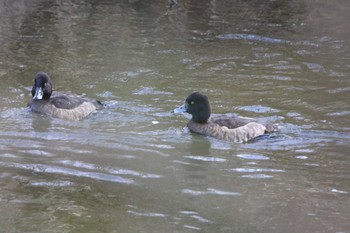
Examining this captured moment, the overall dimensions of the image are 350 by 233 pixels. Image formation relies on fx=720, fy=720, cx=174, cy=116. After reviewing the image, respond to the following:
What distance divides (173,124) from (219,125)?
3.19 feet

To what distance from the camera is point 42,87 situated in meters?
14.0

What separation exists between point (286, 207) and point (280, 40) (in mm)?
12202

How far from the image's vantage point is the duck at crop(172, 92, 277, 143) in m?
12.3

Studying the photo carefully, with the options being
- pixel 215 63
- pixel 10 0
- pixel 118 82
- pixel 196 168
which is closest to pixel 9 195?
pixel 196 168

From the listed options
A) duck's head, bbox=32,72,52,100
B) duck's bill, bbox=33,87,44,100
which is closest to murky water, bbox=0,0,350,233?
duck's bill, bbox=33,87,44,100

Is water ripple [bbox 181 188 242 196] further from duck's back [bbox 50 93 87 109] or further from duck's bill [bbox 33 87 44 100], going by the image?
duck's bill [bbox 33 87 44 100]

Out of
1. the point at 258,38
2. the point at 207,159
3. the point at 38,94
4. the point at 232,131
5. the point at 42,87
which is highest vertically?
the point at 258,38

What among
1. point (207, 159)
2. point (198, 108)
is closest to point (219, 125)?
point (198, 108)

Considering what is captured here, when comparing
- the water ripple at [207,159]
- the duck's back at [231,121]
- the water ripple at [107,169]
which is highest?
the duck's back at [231,121]

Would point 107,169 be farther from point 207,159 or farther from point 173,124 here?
point 173,124

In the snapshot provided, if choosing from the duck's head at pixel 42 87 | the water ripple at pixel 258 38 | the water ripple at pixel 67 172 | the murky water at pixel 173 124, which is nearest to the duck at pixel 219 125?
the murky water at pixel 173 124

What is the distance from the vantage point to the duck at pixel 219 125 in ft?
40.3

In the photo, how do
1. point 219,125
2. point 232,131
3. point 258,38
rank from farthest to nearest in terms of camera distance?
point 258,38
point 219,125
point 232,131

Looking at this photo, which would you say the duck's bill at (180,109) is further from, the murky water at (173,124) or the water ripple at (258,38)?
the water ripple at (258,38)
